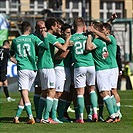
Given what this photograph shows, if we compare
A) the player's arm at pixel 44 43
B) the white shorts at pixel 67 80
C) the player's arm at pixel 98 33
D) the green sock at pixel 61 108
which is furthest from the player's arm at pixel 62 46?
the green sock at pixel 61 108

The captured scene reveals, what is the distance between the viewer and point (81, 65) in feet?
47.9

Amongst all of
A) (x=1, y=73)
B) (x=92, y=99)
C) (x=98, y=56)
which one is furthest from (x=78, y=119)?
(x=1, y=73)

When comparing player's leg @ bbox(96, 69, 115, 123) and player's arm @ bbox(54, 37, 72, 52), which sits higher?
player's arm @ bbox(54, 37, 72, 52)

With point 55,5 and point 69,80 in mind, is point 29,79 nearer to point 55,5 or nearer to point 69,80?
point 69,80

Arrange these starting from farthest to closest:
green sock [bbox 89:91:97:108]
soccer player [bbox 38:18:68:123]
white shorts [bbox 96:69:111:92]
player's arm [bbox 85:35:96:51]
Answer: white shorts [bbox 96:69:111:92], green sock [bbox 89:91:97:108], player's arm [bbox 85:35:96:51], soccer player [bbox 38:18:68:123]

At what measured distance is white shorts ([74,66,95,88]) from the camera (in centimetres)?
1462

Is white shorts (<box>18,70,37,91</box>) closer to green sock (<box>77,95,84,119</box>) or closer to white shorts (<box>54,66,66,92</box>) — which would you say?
Answer: white shorts (<box>54,66,66,92</box>)

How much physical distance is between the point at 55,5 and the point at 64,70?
28427mm

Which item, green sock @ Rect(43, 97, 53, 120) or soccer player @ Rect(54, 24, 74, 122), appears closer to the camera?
green sock @ Rect(43, 97, 53, 120)

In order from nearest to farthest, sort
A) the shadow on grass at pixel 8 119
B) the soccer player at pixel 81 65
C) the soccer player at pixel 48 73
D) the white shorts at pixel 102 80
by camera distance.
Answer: the soccer player at pixel 48 73 → the soccer player at pixel 81 65 → the white shorts at pixel 102 80 → the shadow on grass at pixel 8 119

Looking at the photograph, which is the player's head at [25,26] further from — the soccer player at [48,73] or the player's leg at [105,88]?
the player's leg at [105,88]

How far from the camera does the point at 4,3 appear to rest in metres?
56.7

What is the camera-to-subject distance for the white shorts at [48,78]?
1431cm

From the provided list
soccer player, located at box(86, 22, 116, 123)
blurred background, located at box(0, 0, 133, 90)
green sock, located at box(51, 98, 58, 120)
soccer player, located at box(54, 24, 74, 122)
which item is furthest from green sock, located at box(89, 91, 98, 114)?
blurred background, located at box(0, 0, 133, 90)
